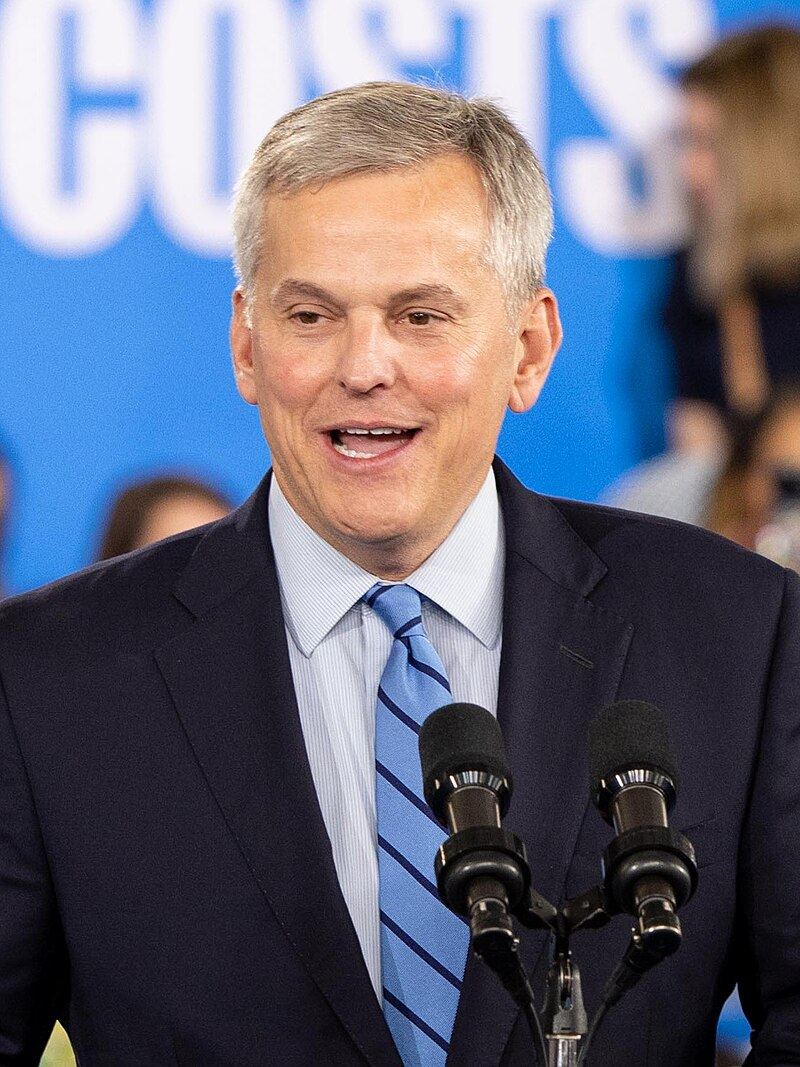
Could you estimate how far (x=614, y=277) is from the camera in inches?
165

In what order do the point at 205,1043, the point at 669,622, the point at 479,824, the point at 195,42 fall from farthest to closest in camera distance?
the point at 195,42
the point at 669,622
the point at 205,1043
the point at 479,824

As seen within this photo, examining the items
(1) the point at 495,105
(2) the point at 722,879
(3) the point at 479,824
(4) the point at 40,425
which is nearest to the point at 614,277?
(4) the point at 40,425

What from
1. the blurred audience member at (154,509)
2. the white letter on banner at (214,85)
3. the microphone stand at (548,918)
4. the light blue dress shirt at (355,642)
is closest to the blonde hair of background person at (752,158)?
the white letter on banner at (214,85)

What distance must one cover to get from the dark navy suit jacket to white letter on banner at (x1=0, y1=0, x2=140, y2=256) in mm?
2243

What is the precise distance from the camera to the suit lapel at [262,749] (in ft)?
5.87

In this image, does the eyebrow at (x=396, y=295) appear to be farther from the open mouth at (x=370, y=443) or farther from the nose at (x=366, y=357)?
the open mouth at (x=370, y=443)

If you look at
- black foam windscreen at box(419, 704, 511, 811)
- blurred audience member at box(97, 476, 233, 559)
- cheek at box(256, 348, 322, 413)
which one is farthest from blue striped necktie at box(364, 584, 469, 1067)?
blurred audience member at box(97, 476, 233, 559)

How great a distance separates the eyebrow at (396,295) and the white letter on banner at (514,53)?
232 cm

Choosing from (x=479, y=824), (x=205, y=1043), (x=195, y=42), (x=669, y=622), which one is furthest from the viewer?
(x=195, y=42)

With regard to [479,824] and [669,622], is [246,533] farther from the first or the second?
[479,824]

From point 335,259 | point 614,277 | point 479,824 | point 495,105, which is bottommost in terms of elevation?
point 479,824

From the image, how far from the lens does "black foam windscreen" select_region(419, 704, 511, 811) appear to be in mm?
1354

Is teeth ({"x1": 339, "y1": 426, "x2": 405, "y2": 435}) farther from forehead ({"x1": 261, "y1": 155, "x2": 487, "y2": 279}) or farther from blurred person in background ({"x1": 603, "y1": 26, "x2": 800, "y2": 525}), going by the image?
blurred person in background ({"x1": 603, "y1": 26, "x2": 800, "y2": 525})

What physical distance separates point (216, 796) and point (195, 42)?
2594 millimetres
